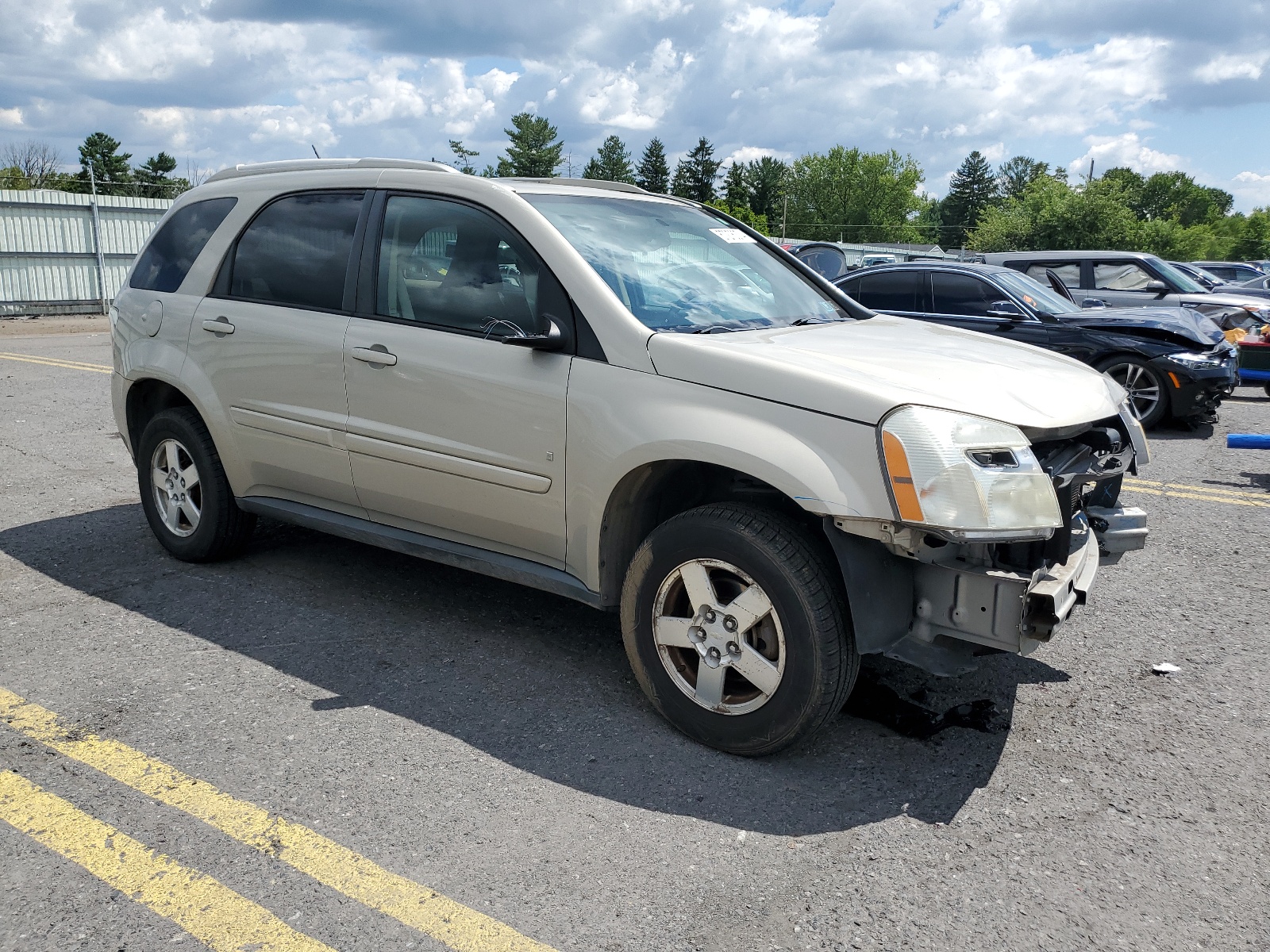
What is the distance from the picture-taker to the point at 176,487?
204 inches

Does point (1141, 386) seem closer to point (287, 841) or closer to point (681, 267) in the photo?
point (681, 267)

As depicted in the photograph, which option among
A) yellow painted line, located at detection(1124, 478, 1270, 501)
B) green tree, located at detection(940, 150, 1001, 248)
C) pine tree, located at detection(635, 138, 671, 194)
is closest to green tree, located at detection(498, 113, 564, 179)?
pine tree, located at detection(635, 138, 671, 194)

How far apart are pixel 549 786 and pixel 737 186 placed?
118748 millimetres

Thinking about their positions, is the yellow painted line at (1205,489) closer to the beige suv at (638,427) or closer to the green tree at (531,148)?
the beige suv at (638,427)

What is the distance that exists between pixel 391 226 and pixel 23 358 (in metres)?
12.5

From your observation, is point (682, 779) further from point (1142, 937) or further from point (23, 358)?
point (23, 358)

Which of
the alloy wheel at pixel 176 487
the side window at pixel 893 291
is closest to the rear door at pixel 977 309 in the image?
the side window at pixel 893 291

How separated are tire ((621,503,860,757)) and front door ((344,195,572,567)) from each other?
19.4 inches

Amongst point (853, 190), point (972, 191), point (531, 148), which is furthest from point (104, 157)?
point (972, 191)

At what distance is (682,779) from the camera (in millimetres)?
3285

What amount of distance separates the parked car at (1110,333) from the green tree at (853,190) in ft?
414

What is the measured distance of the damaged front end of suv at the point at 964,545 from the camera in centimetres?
294

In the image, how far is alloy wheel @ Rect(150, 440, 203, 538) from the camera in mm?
5098

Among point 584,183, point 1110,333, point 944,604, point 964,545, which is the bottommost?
point 944,604
